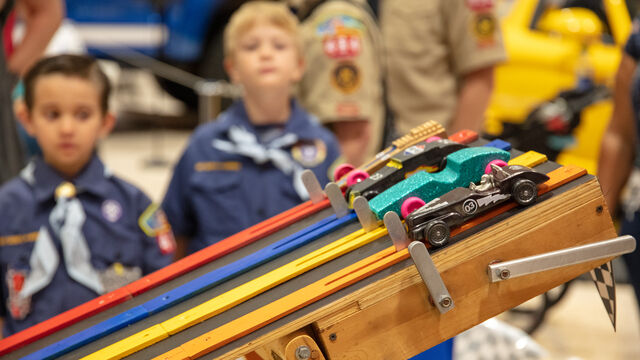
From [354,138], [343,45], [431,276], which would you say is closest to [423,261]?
[431,276]

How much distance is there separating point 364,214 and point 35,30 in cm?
194

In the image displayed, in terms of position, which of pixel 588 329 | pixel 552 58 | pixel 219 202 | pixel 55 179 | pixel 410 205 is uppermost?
pixel 410 205

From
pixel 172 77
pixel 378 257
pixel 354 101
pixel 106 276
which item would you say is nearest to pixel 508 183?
pixel 378 257

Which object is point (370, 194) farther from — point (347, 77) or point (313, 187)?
point (347, 77)

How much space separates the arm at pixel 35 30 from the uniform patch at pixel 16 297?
38.6 inches

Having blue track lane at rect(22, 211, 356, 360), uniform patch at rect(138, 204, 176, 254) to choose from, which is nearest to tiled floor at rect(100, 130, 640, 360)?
uniform patch at rect(138, 204, 176, 254)

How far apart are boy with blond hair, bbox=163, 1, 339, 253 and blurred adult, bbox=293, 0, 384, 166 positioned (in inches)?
13.1

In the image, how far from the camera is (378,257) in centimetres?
128

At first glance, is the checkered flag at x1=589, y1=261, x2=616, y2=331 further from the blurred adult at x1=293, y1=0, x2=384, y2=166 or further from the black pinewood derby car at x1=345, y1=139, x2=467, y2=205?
the blurred adult at x1=293, y1=0, x2=384, y2=166

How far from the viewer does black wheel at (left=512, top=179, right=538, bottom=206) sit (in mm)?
1267

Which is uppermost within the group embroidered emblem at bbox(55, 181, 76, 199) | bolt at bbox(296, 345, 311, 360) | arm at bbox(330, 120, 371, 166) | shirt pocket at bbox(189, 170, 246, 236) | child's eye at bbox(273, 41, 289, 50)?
bolt at bbox(296, 345, 311, 360)

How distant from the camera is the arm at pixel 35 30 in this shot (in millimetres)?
2803

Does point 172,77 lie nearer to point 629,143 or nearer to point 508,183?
point 629,143

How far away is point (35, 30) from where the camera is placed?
112 inches
